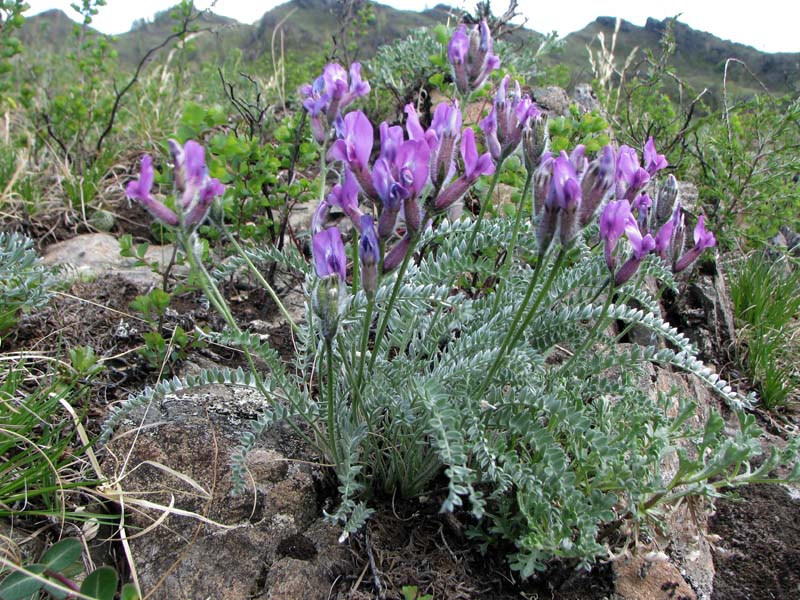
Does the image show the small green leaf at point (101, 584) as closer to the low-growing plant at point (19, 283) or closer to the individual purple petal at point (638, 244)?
the low-growing plant at point (19, 283)

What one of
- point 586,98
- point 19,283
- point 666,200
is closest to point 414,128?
point 666,200

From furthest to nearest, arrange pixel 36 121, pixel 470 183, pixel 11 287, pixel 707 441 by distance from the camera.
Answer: pixel 36 121
pixel 11 287
pixel 707 441
pixel 470 183

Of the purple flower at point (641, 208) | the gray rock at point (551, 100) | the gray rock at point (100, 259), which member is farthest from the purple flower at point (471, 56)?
the gray rock at point (551, 100)

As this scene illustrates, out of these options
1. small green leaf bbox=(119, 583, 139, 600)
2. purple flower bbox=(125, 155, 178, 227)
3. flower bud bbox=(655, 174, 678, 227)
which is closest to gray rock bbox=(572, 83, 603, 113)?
flower bud bbox=(655, 174, 678, 227)

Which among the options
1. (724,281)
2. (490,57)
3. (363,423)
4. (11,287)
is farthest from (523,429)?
(724,281)

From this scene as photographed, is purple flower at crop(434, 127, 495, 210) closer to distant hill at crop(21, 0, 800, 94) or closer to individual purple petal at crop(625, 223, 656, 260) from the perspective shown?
individual purple petal at crop(625, 223, 656, 260)

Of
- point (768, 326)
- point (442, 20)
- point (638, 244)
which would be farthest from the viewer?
point (442, 20)

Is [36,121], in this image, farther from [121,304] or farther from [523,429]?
[523,429]

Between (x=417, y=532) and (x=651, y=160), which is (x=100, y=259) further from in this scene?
(x=651, y=160)
